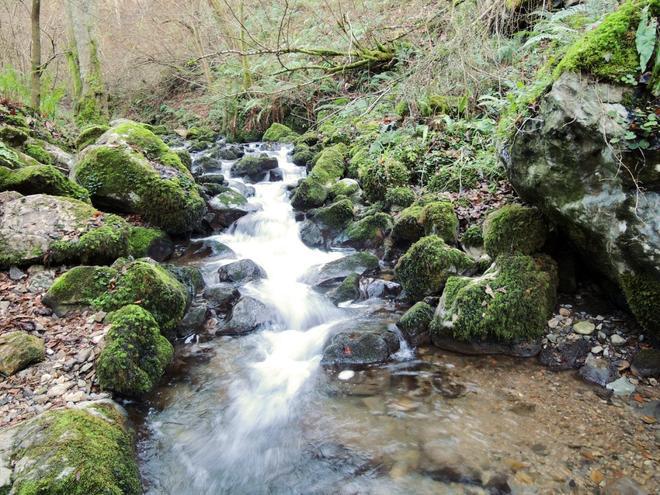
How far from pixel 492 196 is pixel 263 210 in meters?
4.85

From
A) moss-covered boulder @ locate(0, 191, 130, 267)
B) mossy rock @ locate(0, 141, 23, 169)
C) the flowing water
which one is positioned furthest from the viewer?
mossy rock @ locate(0, 141, 23, 169)

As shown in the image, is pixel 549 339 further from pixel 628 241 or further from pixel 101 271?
pixel 101 271

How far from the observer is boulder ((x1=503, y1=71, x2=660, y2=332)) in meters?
3.60

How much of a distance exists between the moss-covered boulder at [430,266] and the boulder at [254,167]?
21.1 ft

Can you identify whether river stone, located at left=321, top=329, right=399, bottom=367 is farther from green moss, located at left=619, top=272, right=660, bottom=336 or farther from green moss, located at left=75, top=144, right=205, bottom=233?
green moss, located at left=75, top=144, right=205, bottom=233

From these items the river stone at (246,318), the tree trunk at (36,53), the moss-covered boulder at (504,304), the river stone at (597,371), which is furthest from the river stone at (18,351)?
the tree trunk at (36,53)

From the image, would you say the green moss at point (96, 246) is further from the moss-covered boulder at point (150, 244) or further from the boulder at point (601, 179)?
the boulder at point (601, 179)

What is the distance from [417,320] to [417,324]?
49 millimetres

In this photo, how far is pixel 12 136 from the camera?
25.9 feet

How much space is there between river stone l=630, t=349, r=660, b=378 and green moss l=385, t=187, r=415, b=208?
14.8 feet

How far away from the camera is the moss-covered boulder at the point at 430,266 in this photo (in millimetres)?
5699

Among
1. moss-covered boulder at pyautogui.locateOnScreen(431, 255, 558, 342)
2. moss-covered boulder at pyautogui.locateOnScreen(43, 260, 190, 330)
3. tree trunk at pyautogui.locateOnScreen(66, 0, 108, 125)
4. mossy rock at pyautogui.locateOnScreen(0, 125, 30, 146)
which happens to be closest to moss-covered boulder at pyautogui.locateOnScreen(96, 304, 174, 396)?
moss-covered boulder at pyautogui.locateOnScreen(43, 260, 190, 330)

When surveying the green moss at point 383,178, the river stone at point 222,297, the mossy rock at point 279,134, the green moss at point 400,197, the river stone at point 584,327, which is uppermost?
the mossy rock at point 279,134

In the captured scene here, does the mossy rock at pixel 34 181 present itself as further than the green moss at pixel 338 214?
No
